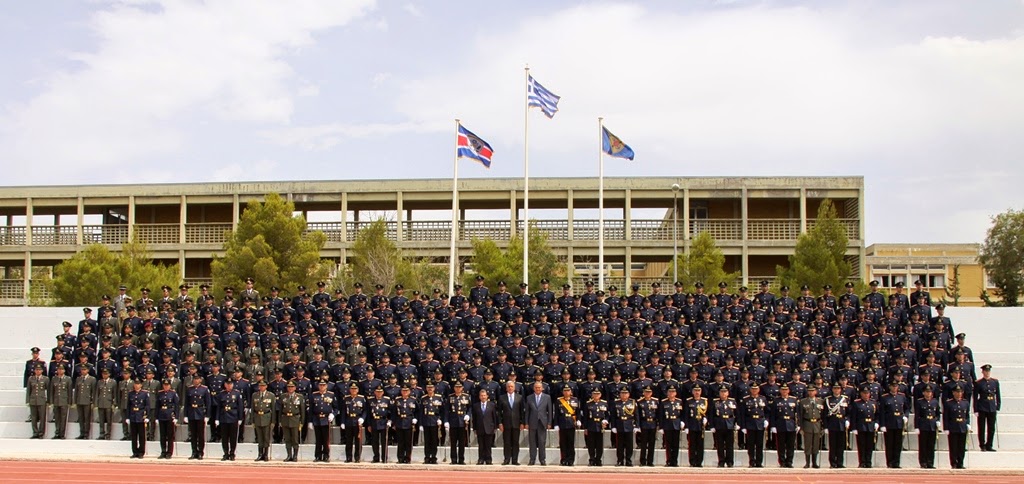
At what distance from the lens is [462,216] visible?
40656 millimetres

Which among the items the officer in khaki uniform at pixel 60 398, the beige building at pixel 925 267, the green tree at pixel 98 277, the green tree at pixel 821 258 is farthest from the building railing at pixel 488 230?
the beige building at pixel 925 267

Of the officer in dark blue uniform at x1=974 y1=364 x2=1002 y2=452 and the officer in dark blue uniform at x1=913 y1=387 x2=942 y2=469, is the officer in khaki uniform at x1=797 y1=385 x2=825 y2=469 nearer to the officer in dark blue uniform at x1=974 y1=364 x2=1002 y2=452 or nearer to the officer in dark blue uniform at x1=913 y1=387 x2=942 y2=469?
the officer in dark blue uniform at x1=913 y1=387 x2=942 y2=469

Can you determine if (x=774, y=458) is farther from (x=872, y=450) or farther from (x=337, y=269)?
(x=337, y=269)

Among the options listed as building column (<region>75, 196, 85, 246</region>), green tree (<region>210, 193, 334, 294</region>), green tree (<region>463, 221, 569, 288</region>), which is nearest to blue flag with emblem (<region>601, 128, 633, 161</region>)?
green tree (<region>463, 221, 569, 288</region>)

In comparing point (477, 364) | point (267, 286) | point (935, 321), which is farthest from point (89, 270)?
point (935, 321)

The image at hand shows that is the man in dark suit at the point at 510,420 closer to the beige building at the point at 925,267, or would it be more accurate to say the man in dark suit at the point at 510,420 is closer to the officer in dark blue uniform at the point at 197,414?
the officer in dark blue uniform at the point at 197,414

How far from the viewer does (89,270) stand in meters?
30.9

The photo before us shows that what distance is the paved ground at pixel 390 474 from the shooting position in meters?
13.8

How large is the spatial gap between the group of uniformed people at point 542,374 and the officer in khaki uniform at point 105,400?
0.03 metres

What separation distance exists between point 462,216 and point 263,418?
25310 mm

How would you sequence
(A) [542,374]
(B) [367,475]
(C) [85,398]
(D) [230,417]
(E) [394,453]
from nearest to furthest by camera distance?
1. (B) [367,475]
2. (D) [230,417]
3. (E) [394,453]
4. (A) [542,374]
5. (C) [85,398]

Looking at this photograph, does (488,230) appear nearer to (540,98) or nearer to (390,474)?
(540,98)

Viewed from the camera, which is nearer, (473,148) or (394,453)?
(394,453)

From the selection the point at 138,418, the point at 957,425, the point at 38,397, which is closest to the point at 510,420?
the point at 138,418
